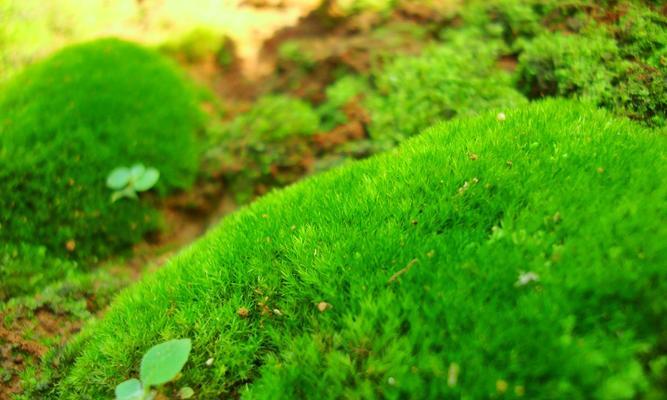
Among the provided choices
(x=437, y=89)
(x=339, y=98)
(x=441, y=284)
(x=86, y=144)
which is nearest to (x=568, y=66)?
(x=437, y=89)

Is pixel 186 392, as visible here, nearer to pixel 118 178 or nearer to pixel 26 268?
pixel 26 268

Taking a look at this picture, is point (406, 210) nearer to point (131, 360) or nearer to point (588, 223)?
point (588, 223)

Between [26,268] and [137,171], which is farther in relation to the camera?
[137,171]

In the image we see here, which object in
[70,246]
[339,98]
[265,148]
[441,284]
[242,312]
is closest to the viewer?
[441,284]

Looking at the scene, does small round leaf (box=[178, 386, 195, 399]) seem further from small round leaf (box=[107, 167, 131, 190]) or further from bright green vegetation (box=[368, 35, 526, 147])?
bright green vegetation (box=[368, 35, 526, 147])

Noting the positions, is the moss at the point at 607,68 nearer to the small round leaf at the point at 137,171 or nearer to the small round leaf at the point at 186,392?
the small round leaf at the point at 186,392

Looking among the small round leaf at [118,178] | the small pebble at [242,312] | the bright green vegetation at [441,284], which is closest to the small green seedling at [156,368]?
the bright green vegetation at [441,284]

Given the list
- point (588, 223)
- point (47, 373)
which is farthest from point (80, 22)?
point (588, 223)
